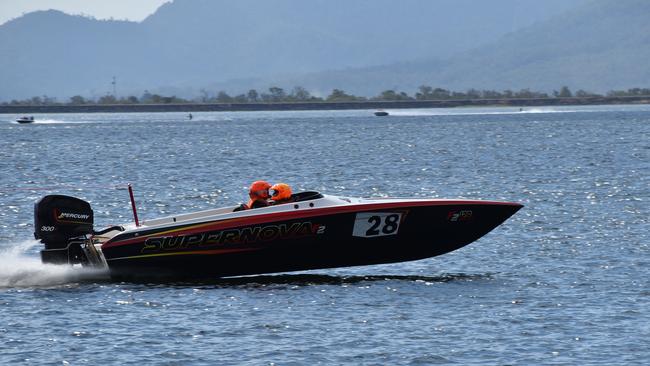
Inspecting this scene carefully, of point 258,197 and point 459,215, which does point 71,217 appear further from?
point 459,215

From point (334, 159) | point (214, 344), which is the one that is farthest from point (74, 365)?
point (334, 159)

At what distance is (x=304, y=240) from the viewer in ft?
78.1

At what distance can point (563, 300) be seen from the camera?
72.0 feet

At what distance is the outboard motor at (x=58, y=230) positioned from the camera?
2375 cm

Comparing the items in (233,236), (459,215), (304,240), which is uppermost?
(459,215)

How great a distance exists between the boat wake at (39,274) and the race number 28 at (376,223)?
5.07 m

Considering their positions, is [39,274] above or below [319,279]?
above

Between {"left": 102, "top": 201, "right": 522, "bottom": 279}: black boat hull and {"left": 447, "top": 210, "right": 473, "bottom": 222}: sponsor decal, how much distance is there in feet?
0.06

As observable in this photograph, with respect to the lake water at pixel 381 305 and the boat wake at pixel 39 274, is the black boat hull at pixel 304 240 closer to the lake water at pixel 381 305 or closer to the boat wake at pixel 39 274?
the lake water at pixel 381 305

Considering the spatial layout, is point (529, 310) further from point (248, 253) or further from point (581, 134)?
point (581, 134)

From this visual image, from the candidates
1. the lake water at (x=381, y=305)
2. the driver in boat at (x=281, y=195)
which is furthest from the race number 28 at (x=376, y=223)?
the driver in boat at (x=281, y=195)

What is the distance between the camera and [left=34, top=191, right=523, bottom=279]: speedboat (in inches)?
931

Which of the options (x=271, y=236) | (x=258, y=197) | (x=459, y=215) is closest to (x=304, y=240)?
(x=271, y=236)

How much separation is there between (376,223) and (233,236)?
2808 millimetres
